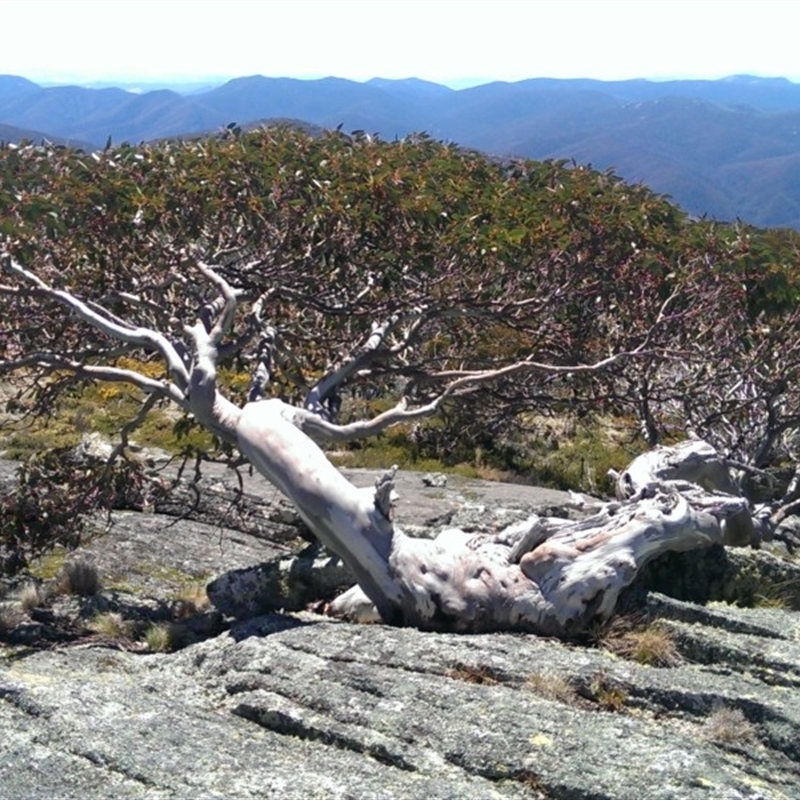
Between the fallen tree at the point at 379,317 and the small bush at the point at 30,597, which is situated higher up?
Result: the fallen tree at the point at 379,317

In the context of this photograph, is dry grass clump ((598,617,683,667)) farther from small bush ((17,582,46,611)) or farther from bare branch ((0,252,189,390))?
small bush ((17,582,46,611))

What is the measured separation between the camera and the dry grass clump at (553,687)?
862 cm

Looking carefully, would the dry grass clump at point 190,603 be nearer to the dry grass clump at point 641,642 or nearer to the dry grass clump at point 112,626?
the dry grass clump at point 112,626

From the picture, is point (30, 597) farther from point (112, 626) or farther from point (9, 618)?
point (112, 626)

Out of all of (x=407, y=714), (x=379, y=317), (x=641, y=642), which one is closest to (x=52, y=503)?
(x=379, y=317)

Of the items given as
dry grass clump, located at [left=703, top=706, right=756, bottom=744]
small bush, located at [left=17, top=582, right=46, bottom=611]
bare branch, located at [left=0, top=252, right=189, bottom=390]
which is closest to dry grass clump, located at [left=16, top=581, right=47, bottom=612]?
small bush, located at [left=17, top=582, right=46, bottom=611]

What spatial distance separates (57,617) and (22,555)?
1.17 meters

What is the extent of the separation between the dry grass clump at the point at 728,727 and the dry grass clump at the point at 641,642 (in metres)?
1.07

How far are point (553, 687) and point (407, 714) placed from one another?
1213mm

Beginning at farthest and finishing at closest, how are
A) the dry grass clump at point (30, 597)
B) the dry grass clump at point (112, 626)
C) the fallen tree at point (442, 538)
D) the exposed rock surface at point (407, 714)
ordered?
the dry grass clump at point (30, 597) → the dry grass clump at point (112, 626) → the fallen tree at point (442, 538) → the exposed rock surface at point (407, 714)

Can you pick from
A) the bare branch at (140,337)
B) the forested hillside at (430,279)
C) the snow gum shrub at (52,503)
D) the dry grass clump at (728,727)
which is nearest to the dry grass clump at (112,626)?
the snow gum shrub at (52,503)

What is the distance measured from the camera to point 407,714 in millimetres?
8188

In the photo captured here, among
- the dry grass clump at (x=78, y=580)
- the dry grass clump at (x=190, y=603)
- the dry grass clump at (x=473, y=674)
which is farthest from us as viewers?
the dry grass clump at (x=78, y=580)

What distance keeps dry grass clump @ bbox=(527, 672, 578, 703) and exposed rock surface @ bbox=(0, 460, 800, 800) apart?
0.06 ft
